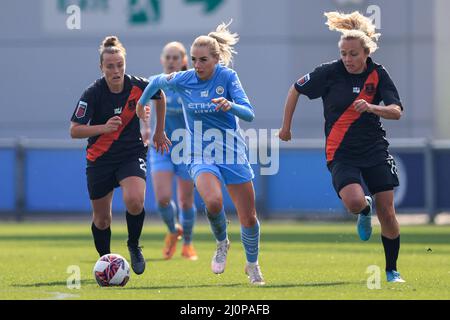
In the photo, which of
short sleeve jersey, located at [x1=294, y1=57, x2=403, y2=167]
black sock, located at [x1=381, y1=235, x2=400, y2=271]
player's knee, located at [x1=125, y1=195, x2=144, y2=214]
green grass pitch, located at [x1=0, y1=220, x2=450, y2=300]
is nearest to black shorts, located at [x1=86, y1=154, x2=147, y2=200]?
player's knee, located at [x1=125, y1=195, x2=144, y2=214]

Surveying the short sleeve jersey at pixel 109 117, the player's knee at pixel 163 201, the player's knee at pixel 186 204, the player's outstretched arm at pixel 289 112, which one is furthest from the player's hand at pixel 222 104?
the player's knee at pixel 186 204

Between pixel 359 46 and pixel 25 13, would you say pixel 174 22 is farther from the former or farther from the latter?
pixel 359 46

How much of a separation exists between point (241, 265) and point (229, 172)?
2.84 meters

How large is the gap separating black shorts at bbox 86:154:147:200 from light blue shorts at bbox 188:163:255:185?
674mm

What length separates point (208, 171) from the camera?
36.8ft

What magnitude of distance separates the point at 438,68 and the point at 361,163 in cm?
1790

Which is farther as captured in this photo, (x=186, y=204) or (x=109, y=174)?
(x=186, y=204)

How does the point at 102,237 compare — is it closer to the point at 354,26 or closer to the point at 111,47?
the point at 111,47

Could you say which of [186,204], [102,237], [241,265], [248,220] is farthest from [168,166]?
[248,220]

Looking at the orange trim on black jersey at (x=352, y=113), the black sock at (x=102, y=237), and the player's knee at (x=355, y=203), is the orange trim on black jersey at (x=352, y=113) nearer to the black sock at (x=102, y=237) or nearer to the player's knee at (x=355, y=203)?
the player's knee at (x=355, y=203)

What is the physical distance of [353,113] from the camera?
11258 millimetres

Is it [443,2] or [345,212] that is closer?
[345,212]
